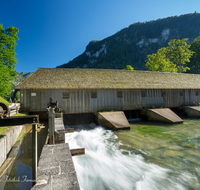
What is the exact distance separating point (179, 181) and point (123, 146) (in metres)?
3.55

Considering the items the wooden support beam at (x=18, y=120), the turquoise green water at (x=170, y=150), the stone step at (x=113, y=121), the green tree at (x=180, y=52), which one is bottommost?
the turquoise green water at (x=170, y=150)

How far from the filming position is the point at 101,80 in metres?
15.6

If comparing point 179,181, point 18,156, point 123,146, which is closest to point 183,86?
point 123,146

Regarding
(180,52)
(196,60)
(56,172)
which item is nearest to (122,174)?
(56,172)

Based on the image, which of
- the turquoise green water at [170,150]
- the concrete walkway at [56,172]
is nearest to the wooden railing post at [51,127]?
the concrete walkway at [56,172]

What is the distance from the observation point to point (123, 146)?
7.76 m

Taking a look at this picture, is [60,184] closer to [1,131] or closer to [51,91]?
[1,131]

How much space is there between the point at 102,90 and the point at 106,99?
121 centimetres

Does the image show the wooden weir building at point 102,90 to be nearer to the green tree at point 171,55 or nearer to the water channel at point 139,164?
the water channel at point 139,164

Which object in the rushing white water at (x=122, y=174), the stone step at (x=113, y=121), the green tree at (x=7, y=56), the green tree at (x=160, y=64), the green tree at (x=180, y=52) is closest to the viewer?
the rushing white water at (x=122, y=174)

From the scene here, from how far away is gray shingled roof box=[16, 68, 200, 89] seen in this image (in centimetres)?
1359

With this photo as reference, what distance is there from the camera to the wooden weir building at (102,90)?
1316 centimetres

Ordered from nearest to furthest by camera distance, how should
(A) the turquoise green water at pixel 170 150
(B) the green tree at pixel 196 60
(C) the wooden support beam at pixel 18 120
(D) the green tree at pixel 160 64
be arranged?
(C) the wooden support beam at pixel 18 120, (A) the turquoise green water at pixel 170 150, (D) the green tree at pixel 160 64, (B) the green tree at pixel 196 60

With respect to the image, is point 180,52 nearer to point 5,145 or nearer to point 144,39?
point 5,145
